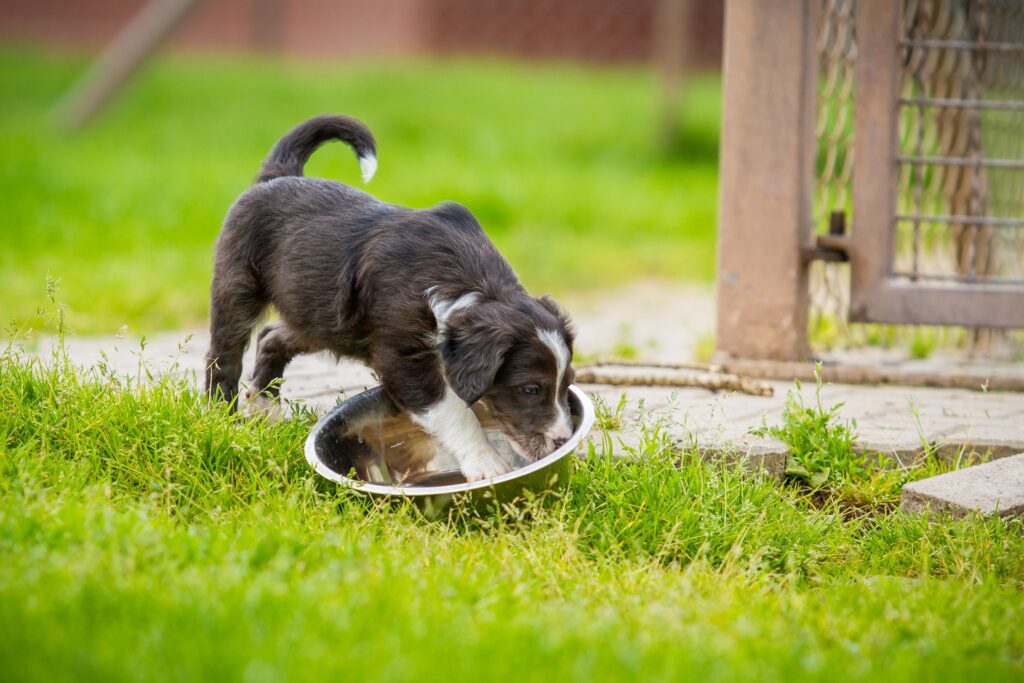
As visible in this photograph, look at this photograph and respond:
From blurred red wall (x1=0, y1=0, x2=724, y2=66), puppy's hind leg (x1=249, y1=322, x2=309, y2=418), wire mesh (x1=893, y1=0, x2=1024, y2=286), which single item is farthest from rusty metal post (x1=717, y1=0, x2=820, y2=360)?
blurred red wall (x1=0, y1=0, x2=724, y2=66)

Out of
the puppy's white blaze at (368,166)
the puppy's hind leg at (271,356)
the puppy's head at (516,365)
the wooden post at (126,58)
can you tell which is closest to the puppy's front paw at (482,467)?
the puppy's head at (516,365)

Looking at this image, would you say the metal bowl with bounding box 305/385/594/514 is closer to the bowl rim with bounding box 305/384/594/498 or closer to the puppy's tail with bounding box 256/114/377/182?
the bowl rim with bounding box 305/384/594/498

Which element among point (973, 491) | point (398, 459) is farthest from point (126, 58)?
point (973, 491)

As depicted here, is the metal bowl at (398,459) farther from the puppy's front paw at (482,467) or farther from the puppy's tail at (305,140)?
the puppy's tail at (305,140)

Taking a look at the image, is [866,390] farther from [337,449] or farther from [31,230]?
[31,230]

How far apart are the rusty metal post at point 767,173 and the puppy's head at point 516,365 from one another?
74.3 inches

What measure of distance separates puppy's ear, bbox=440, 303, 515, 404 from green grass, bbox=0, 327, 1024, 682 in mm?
431

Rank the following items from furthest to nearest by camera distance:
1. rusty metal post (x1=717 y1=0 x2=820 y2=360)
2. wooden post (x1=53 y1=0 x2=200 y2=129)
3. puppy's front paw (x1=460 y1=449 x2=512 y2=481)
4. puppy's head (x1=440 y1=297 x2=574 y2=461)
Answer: wooden post (x1=53 y1=0 x2=200 y2=129) < rusty metal post (x1=717 y1=0 x2=820 y2=360) < puppy's front paw (x1=460 y1=449 x2=512 y2=481) < puppy's head (x1=440 y1=297 x2=574 y2=461)

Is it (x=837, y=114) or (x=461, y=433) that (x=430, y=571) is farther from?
(x=837, y=114)

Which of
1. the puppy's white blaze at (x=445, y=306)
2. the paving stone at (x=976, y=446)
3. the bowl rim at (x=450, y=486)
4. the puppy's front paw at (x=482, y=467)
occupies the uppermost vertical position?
the puppy's white blaze at (x=445, y=306)

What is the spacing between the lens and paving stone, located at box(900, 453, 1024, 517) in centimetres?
391

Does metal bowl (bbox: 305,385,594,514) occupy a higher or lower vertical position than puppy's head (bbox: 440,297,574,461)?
lower

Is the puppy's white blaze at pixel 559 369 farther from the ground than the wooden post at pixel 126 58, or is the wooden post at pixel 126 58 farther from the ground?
the wooden post at pixel 126 58

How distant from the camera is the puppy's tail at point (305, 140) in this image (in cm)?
477
